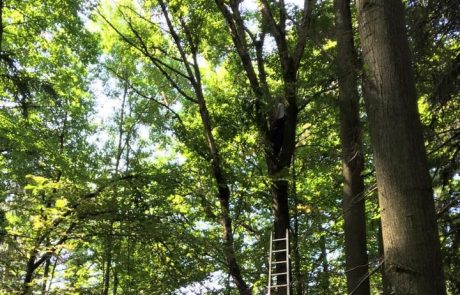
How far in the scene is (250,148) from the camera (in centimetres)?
897

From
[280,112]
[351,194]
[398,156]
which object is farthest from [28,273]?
[398,156]

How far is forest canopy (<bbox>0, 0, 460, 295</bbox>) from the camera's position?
2832 millimetres

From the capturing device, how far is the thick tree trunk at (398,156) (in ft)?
8.07

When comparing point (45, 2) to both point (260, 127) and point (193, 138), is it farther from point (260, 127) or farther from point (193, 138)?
point (260, 127)

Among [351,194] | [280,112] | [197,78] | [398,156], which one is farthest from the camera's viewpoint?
[197,78]

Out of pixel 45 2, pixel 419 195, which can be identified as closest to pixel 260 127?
pixel 419 195

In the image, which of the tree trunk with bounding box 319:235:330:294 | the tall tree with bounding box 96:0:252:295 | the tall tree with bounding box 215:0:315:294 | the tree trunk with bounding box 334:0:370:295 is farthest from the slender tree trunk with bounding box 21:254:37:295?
the tree trunk with bounding box 319:235:330:294

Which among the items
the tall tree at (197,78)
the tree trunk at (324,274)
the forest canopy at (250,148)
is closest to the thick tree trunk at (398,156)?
the forest canopy at (250,148)

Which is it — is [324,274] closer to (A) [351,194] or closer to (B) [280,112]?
(A) [351,194]

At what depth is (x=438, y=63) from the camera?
4.89 meters

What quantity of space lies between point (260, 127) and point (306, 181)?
7.95m

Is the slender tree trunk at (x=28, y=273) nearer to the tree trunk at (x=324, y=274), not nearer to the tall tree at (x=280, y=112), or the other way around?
the tall tree at (x=280, y=112)

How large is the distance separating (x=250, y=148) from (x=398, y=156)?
20.8 feet

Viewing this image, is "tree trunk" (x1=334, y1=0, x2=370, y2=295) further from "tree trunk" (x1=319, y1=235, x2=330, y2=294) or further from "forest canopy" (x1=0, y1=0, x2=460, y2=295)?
"tree trunk" (x1=319, y1=235, x2=330, y2=294)
